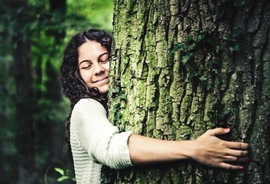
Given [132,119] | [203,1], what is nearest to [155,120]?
[132,119]

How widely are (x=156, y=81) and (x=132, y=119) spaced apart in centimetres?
27

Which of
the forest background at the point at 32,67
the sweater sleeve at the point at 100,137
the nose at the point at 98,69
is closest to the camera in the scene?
the sweater sleeve at the point at 100,137

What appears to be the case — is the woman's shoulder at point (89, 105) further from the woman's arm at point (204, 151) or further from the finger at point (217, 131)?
the finger at point (217, 131)

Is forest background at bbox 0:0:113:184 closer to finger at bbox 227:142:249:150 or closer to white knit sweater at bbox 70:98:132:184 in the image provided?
white knit sweater at bbox 70:98:132:184

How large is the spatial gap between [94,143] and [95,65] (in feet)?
2.62

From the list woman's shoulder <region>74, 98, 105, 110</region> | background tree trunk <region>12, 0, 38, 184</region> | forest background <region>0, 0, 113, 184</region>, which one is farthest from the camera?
background tree trunk <region>12, 0, 38, 184</region>

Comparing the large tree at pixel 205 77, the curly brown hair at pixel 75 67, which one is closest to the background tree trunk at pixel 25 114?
the curly brown hair at pixel 75 67

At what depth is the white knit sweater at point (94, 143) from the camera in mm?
2537

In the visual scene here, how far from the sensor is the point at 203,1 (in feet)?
7.95

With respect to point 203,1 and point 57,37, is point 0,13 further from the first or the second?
point 203,1

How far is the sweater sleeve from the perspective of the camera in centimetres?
253

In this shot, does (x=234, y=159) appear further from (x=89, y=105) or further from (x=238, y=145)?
(x=89, y=105)

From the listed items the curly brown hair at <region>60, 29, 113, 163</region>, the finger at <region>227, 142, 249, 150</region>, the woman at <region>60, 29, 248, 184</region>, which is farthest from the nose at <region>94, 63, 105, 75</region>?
the finger at <region>227, 142, 249, 150</region>

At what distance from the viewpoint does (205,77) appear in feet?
8.02
